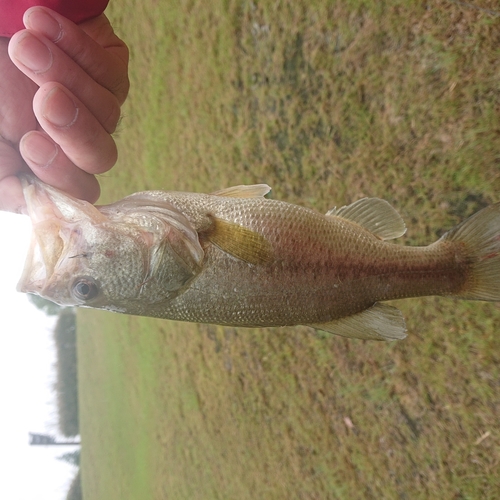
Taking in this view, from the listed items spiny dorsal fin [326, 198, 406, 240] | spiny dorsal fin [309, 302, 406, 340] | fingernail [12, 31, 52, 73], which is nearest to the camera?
fingernail [12, 31, 52, 73]

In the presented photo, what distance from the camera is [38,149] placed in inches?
60.6

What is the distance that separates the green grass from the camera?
2850mm

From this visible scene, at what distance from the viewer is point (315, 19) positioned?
352 cm

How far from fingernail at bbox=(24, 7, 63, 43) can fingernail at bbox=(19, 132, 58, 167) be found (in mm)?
311

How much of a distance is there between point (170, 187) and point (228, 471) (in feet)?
11.0

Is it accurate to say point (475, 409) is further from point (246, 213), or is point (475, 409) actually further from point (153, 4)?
point (153, 4)

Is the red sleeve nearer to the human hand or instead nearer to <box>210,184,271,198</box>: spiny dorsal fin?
the human hand

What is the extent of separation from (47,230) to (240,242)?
607 millimetres

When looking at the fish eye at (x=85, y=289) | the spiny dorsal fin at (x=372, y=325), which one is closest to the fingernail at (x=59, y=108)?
the fish eye at (x=85, y=289)

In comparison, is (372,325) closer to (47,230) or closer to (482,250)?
(482,250)

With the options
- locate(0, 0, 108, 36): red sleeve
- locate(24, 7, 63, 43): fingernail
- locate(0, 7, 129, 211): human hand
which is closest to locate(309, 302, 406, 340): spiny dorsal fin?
locate(0, 7, 129, 211): human hand

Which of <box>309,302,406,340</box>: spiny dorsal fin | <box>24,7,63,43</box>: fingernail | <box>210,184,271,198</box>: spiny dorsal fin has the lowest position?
<box>309,302,406,340</box>: spiny dorsal fin

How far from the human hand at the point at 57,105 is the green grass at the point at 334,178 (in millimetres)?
1540

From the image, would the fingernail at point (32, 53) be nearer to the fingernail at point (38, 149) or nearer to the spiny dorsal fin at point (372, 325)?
the fingernail at point (38, 149)
